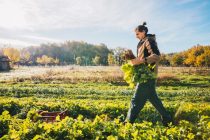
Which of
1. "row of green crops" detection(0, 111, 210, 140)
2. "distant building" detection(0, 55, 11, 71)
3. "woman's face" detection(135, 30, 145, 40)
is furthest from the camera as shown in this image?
"distant building" detection(0, 55, 11, 71)

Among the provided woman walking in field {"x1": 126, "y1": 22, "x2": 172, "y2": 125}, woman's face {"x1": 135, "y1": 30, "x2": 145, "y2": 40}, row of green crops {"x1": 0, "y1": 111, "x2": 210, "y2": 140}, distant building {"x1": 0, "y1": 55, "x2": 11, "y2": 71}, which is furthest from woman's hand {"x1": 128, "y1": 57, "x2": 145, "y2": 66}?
distant building {"x1": 0, "y1": 55, "x2": 11, "y2": 71}

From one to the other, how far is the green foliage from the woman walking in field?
9 cm

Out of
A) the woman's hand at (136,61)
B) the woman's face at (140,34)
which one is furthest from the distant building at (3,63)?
the woman's hand at (136,61)

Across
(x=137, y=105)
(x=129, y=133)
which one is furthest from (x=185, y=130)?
(x=137, y=105)

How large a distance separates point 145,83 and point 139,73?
24cm

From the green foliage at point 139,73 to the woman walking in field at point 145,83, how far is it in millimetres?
88

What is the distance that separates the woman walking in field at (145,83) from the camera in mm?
6527

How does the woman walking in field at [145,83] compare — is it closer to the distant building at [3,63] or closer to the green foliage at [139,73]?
the green foliage at [139,73]

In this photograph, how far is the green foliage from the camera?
6465mm

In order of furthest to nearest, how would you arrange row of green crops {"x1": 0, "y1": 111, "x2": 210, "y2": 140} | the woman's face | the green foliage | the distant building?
the distant building → the woman's face → the green foliage → row of green crops {"x1": 0, "y1": 111, "x2": 210, "y2": 140}

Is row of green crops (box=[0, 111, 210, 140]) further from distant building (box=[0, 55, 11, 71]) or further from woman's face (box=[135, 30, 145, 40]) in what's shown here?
distant building (box=[0, 55, 11, 71])

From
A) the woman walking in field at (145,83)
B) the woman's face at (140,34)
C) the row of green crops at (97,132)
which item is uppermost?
the woman's face at (140,34)

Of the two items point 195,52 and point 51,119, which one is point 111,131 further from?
point 195,52

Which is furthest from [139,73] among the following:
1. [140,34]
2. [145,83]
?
[140,34]
